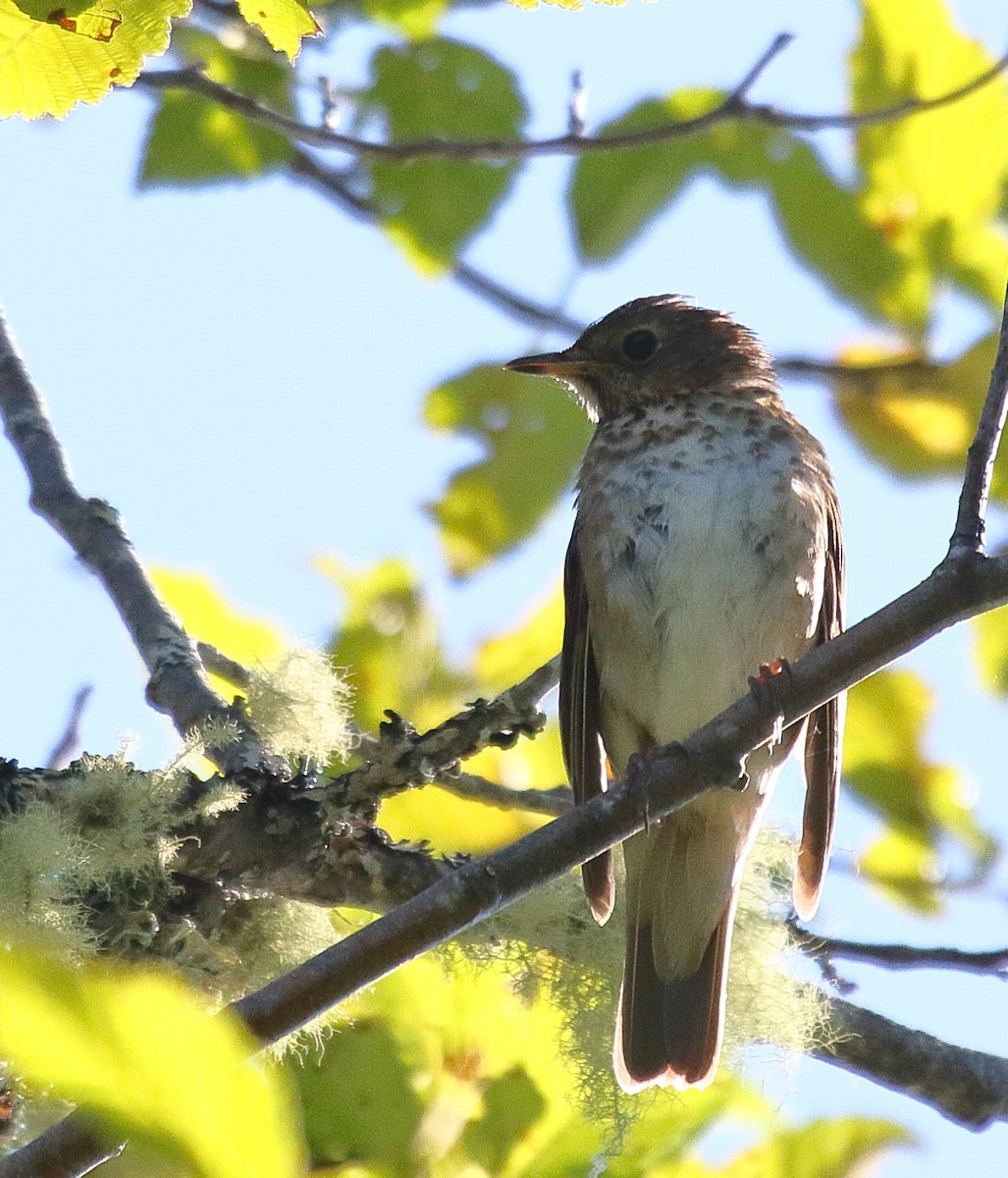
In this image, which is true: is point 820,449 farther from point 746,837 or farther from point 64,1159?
point 64,1159

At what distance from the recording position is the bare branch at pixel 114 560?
3.95m

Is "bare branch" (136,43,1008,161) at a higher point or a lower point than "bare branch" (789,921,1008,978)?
higher

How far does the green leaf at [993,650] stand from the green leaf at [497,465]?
52.8 inches

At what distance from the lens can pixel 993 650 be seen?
13.2 ft

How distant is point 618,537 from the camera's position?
467 centimetres

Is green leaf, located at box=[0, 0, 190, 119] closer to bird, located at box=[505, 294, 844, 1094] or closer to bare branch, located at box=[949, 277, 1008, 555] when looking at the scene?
bare branch, located at box=[949, 277, 1008, 555]

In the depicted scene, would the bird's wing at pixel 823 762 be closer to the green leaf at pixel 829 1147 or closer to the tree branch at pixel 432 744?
the green leaf at pixel 829 1147

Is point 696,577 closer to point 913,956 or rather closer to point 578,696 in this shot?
point 578,696

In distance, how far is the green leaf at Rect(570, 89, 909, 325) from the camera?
418cm

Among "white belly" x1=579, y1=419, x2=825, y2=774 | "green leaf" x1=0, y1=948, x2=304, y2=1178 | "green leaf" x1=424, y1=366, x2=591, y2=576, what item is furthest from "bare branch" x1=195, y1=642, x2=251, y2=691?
"green leaf" x1=0, y1=948, x2=304, y2=1178

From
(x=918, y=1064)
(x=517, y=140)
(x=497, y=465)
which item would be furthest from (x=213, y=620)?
(x=918, y=1064)

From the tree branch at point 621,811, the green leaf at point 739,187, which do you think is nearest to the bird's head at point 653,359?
the green leaf at point 739,187

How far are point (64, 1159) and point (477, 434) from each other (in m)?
3.03

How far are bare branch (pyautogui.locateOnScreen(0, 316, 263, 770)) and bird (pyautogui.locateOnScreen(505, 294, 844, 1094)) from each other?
105cm
